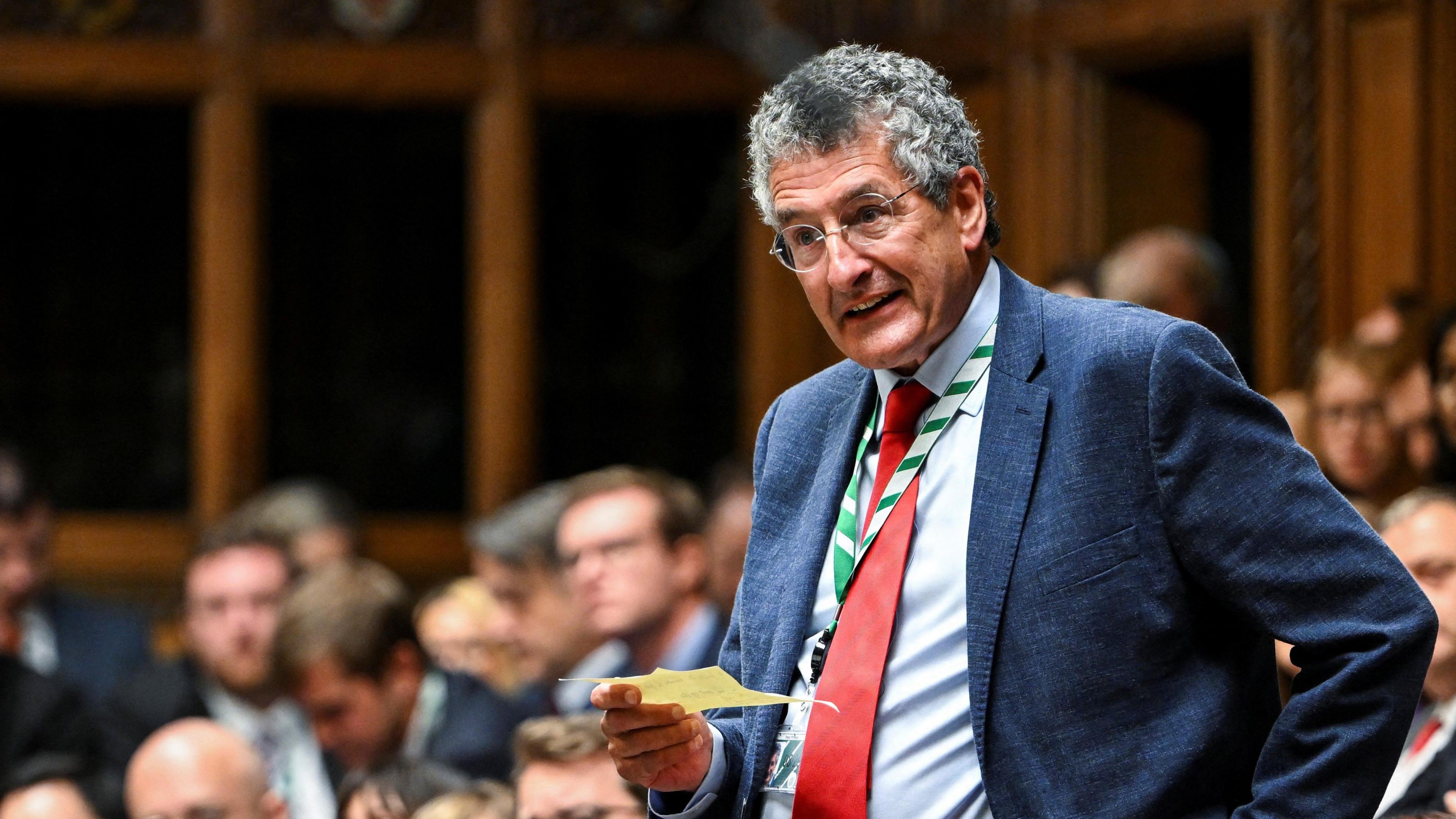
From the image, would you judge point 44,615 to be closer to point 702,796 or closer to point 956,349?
point 702,796

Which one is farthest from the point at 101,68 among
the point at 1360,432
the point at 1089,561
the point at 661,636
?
the point at 1089,561

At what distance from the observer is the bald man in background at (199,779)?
357 centimetres

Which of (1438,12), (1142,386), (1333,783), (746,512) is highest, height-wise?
(1438,12)

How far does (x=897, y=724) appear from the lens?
5.82 ft

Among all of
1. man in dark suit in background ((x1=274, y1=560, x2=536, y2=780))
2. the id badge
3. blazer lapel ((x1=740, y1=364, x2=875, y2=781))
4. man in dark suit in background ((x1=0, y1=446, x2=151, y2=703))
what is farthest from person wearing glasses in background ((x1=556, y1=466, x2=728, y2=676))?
the id badge

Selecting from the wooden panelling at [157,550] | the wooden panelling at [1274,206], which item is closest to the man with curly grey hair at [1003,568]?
the wooden panelling at [1274,206]

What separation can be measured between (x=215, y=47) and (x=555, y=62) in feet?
4.24

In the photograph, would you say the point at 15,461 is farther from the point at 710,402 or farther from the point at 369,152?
the point at 710,402

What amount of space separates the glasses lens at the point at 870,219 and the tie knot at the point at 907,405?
0.17 meters

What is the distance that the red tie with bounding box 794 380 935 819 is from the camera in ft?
5.79

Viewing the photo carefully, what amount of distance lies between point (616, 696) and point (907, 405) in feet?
1.50

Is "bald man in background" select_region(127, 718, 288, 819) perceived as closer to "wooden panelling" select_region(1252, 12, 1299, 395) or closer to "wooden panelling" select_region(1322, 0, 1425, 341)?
"wooden panelling" select_region(1252, 12, 1299, 395)

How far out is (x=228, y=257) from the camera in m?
6.81

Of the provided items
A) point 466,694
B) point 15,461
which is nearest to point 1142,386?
point 466,694
